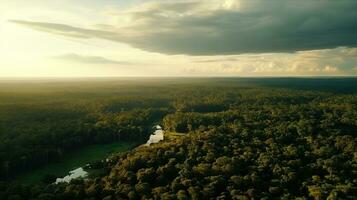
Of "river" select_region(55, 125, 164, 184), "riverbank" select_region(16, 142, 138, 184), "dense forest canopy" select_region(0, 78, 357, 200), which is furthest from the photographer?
"riverbank" select_region(16, 142, 138, 184)

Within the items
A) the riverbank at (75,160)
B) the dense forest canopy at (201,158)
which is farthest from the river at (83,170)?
the dense forest canopy at (201,158)

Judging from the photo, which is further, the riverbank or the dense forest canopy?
the riverbank

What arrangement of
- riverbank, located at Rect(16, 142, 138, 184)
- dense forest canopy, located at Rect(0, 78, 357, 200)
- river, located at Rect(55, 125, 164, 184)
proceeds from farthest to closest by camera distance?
riverbank, located at Rect(16, 142, 138, 184), river, located at Rect(55, 125, 164, 184), dense forest canopy, located at Rect(0, 78, 357, 200)

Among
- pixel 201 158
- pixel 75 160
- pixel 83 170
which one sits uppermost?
pixel 201 158

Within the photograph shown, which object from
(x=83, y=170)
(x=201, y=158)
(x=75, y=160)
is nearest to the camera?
(x=201, y=158)

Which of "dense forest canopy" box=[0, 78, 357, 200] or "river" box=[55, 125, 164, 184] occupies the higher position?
"dense forest canopy" box=[0, 78, 357, 200]

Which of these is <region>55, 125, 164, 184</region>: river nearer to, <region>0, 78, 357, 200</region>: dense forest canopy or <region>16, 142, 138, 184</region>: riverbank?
<region>16, 142, 138, 184</region>: riverbank

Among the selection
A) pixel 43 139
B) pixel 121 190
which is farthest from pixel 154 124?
pixel 121 190

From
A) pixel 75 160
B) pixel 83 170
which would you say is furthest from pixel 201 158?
pixel 75 160

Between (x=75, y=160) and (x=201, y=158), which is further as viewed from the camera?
(x=75, y=160)

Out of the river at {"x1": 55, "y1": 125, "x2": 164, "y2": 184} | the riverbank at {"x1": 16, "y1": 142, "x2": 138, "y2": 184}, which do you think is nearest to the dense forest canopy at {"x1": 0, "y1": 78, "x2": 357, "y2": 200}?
the riverbank at {"x1": 16, "y1": 142, "x2": 138, "y2": 184}

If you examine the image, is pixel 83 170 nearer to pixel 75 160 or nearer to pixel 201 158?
pixel 75 160

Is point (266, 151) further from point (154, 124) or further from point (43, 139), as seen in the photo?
point (154, 124)
